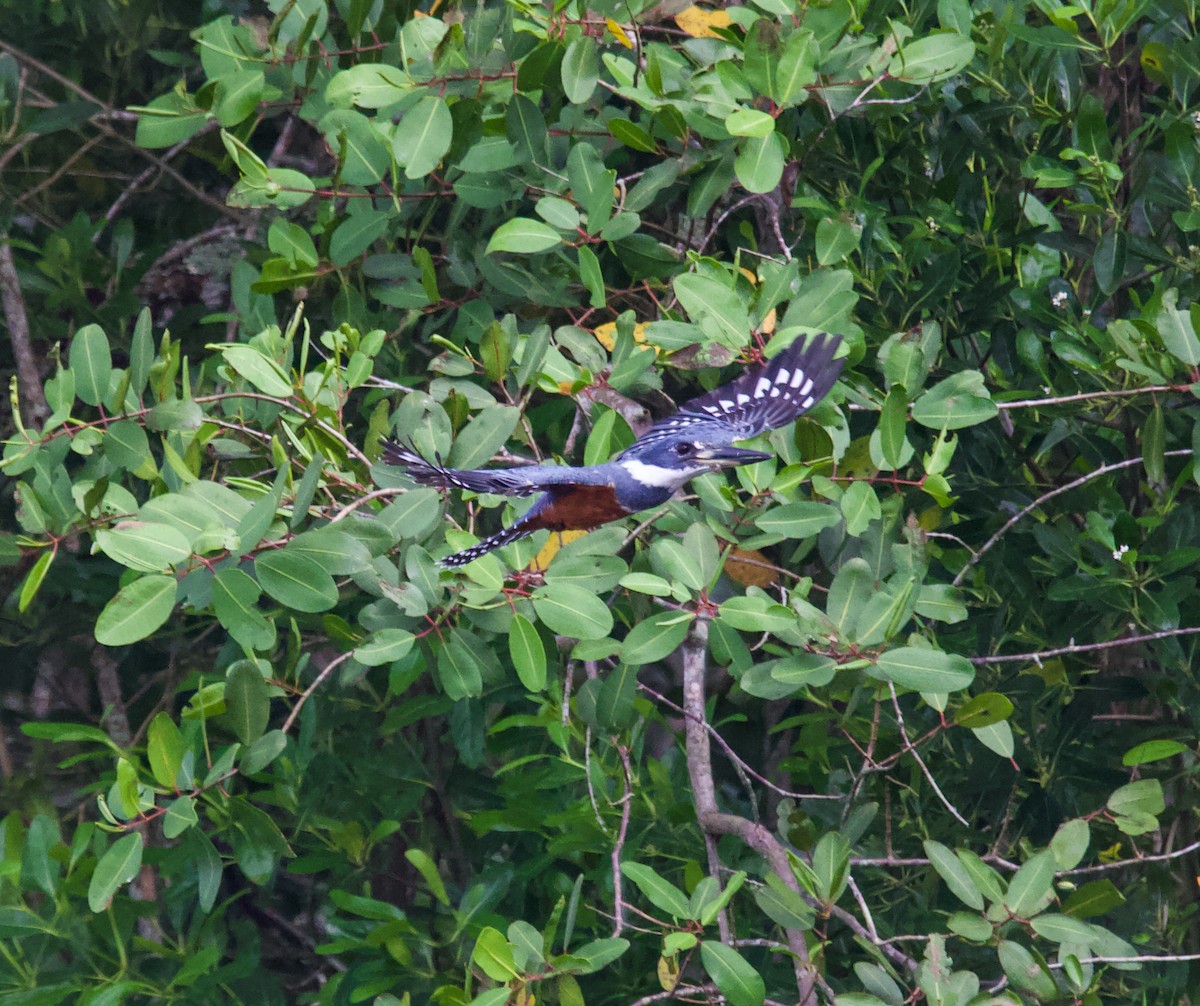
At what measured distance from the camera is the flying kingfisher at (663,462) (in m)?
2.20

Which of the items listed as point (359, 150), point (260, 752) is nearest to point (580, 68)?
point (359, 150)

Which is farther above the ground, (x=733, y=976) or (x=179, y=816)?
(x=179, y=816)

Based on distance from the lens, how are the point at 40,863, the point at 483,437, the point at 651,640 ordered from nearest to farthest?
the point at 651,640 → the point at 483,437 → the point at 40,863

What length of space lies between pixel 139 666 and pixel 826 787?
67.5 inches

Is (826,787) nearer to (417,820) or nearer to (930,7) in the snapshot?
(417,820)

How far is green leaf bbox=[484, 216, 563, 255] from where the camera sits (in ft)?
7.93

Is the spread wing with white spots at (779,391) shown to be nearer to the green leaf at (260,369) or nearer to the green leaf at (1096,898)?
the green leaf at (260,369)

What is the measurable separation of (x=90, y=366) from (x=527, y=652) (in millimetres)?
834

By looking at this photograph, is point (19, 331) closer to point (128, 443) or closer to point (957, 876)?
point (128, 443)

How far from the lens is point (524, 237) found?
7.99ft

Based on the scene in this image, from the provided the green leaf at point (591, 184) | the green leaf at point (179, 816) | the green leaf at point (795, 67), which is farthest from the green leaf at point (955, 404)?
the green leaf at point (179, 816)

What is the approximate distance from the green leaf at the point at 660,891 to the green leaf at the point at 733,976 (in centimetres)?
6

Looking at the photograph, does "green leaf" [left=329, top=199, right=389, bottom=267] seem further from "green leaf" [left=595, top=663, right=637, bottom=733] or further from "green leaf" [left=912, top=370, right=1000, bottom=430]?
"green leaf" [left=912, top=370, right=1000, bottom=430]

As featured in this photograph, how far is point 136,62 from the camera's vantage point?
13.0 feet
